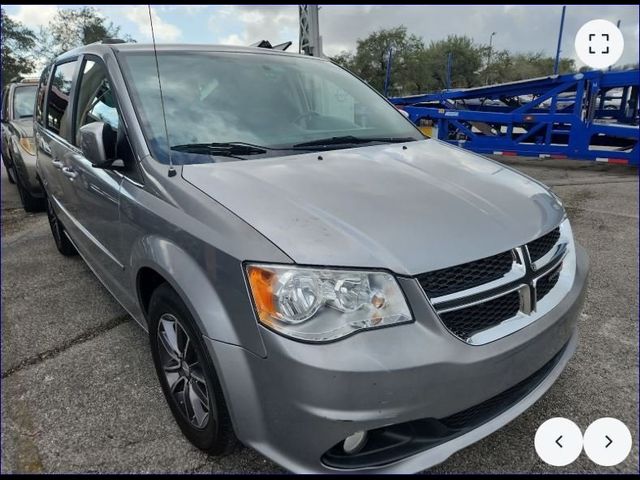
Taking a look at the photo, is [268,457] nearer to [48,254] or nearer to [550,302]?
[550,302]

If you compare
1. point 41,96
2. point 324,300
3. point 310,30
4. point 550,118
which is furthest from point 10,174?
point 550,118

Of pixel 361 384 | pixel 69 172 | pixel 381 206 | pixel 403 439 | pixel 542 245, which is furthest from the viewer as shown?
pixel 69 172

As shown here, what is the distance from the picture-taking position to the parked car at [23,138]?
587cm

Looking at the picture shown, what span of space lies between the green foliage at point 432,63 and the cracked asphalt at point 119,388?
142ft

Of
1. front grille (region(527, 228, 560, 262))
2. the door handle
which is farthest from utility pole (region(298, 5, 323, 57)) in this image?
front grille (region(527, 228, 560, 262))

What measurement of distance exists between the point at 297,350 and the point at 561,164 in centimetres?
1006

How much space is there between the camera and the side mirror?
2105 mm

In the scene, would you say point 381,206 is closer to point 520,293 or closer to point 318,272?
point 318,272

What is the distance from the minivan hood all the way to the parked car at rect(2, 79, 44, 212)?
16.6 ft

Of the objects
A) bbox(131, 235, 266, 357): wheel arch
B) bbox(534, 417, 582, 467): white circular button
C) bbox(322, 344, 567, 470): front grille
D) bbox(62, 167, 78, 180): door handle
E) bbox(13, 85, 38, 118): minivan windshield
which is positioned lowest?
bbox(534, 417, 582, 467): white circular button

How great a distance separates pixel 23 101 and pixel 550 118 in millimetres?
8835

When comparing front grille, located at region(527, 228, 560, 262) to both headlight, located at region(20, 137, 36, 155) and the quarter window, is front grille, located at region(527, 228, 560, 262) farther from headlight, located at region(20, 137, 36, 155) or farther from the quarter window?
headlight, located at region(20, 137, 36, 155)

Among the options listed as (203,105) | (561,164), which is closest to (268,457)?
(203,105)

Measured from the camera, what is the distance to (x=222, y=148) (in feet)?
7.02
